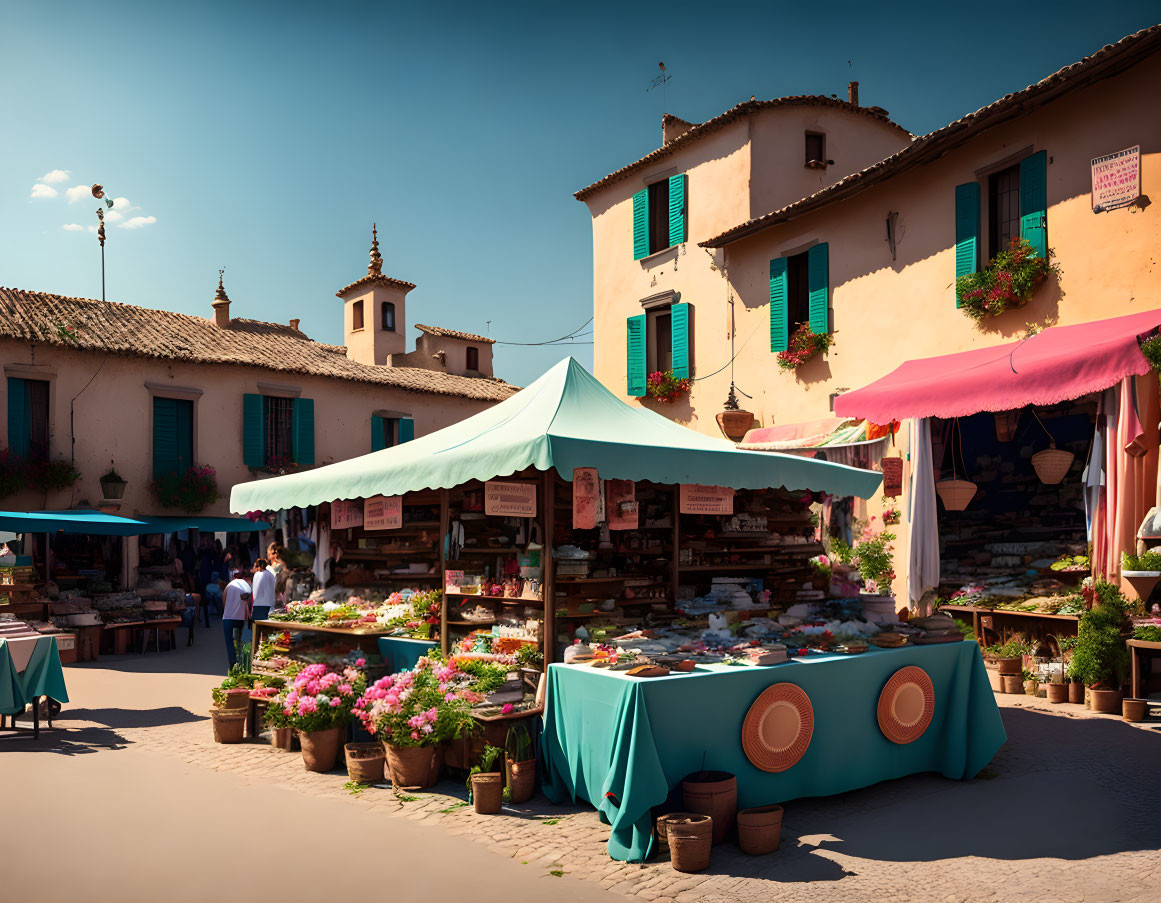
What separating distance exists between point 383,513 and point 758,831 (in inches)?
194

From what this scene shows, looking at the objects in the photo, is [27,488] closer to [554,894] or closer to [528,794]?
[528,794]

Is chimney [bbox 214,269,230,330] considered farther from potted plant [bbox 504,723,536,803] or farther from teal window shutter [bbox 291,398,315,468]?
potted plant [bbox 504,723,536,803]

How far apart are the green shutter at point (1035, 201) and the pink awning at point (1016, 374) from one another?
109 centimetres

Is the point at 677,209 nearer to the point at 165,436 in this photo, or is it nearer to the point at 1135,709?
the point at 1135,709

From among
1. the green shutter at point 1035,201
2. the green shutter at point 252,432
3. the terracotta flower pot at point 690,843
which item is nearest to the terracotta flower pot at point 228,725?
the terracotta flower pot at point 690,843

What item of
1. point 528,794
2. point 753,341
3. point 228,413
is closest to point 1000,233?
point 753,341

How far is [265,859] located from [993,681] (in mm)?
7573

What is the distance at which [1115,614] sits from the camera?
8.27 metres

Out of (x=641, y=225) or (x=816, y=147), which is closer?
(x=816, y=147)

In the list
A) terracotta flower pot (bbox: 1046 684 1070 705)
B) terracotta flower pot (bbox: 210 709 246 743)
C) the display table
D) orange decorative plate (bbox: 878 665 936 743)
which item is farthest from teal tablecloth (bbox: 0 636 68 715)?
terracotta flower pot (bbox: 1046 684 1070 705)

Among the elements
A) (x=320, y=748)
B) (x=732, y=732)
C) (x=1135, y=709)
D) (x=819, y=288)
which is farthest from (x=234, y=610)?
(x=1135, y=709)

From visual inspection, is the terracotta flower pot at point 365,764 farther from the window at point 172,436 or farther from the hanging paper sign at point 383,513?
the window at point 172,436

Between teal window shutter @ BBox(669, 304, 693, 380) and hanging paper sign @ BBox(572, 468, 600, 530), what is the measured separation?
9.63 meters

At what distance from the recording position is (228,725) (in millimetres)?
8031
